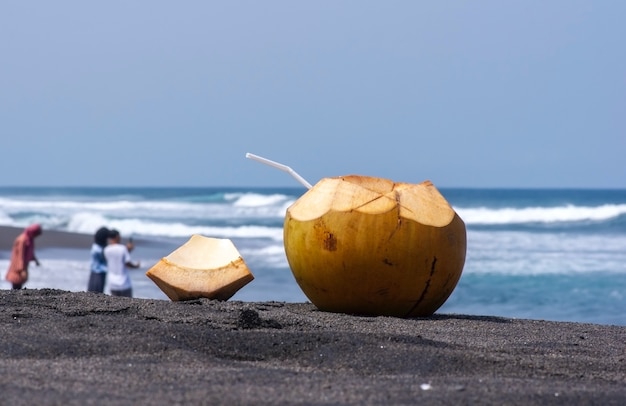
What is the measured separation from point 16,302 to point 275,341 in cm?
231

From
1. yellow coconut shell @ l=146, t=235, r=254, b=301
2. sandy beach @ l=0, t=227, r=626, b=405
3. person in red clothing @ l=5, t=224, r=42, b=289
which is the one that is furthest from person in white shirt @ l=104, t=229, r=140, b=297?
sandy beach @ l=0, t=227, r=626, b=405

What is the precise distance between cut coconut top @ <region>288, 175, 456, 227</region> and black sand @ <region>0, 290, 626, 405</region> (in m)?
0.67

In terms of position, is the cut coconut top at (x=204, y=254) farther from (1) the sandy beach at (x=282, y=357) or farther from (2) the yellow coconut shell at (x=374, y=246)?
(2) the yellow coconut shell at (x=374, y=246)

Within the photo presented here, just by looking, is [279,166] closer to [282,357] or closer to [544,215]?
[282,357]

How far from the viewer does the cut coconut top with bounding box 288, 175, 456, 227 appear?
6055 mm

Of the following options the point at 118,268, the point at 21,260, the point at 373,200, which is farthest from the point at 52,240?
the point at 373,200

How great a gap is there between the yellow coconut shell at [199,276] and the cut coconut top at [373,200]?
2.37 feet

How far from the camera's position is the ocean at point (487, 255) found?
13500 millimetres

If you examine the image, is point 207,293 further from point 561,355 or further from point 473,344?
point 561,355

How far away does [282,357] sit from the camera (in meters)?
4.46

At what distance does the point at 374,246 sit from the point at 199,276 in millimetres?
1492

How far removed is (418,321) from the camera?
238 inches

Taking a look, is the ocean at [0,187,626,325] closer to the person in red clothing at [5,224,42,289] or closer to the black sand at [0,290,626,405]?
the person in red clothing at [5,224,42,289]

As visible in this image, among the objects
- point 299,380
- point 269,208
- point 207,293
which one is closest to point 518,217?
point 269,208
